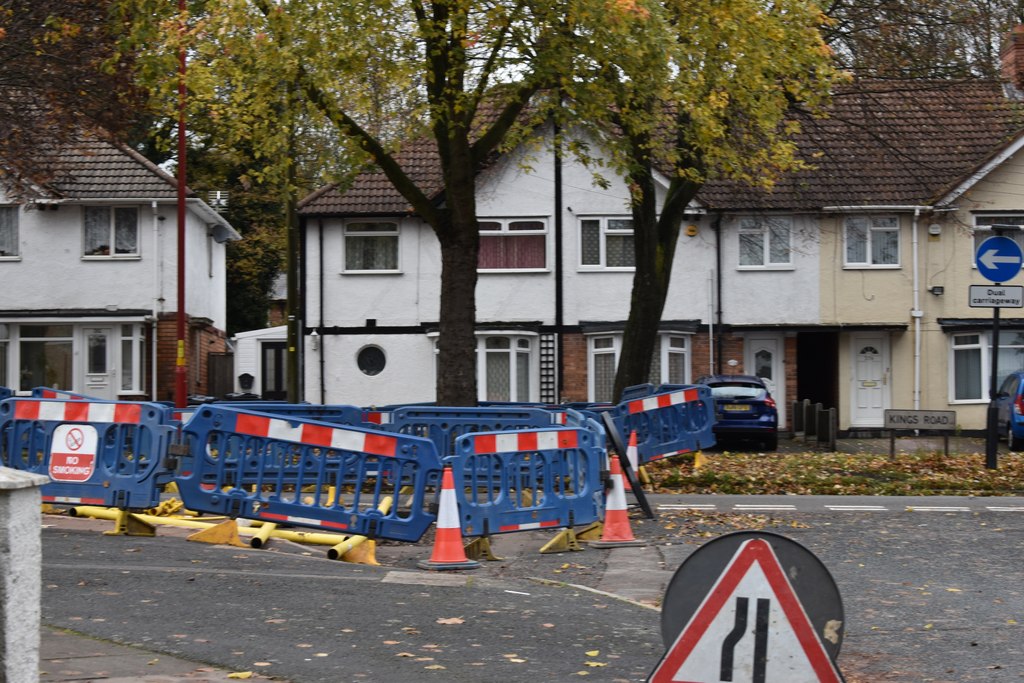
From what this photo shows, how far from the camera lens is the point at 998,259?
64.7 feet

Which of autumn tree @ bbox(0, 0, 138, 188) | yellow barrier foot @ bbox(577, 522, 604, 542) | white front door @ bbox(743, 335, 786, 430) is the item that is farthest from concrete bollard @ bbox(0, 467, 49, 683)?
white front door @ bbox(743, 335, 786, 430)

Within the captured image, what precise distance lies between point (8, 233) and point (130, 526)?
2584 cm

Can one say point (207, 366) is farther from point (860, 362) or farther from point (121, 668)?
point (121, 668)

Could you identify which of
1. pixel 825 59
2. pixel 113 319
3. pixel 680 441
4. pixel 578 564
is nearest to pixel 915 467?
pixel 680 441

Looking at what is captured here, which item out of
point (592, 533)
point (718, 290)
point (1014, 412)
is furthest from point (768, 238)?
point (592, 533)

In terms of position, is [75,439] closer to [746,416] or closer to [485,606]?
[485,606]

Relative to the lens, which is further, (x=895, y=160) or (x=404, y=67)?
(x=895, y=160)

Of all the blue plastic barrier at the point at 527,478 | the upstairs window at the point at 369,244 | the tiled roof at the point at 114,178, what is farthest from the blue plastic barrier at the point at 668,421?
the tiled roof at the point at 114,178

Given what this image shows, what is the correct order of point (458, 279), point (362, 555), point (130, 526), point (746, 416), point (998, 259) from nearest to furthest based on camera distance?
point (362, 555)
point (130, 526)
point (998, 259)
point (458, 279)
point (746, 416)

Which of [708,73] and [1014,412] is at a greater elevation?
[708,73]

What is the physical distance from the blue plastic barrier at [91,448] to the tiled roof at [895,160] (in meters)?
23.1

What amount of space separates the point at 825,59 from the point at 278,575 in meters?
13.5

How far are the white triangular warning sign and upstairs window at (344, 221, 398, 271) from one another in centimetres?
3139

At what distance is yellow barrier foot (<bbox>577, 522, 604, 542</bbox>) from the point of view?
13.4 meters
